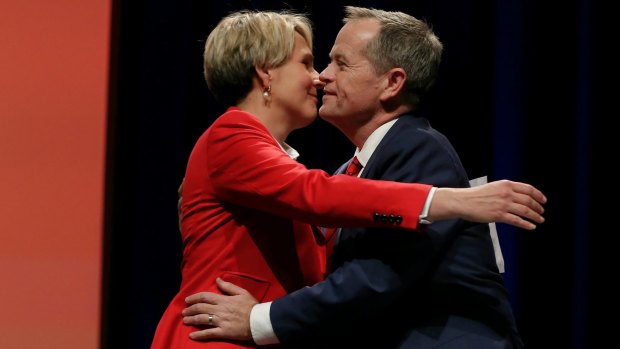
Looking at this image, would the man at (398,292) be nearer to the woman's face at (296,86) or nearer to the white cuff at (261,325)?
the white cuff at (261,325)

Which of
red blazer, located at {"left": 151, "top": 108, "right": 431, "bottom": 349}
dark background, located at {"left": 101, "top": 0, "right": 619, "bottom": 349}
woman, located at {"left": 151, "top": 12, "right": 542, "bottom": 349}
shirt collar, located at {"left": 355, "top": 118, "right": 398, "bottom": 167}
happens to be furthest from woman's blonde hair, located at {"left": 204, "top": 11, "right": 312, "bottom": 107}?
dark background, located at {"left": 101, "top": 0, "right": 619, "bottom": 349}

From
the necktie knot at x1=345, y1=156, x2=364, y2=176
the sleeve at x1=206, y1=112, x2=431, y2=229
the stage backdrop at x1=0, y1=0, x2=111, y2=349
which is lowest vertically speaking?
the stage backdrop at x1=0, y1=0, x2=111, y2=349

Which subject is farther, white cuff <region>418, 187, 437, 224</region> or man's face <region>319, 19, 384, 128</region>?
man's face <region>319, 19, 384, 128</region>

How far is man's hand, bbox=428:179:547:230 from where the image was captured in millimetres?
1492

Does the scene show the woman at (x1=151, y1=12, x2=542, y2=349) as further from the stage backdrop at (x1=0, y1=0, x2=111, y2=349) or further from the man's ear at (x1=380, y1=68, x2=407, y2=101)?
the stage backdrop at (x1=0, y1=0, x2=111, y2=349)

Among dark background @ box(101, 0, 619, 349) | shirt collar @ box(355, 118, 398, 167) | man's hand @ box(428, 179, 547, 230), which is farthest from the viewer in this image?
dark background @ box(101, 0, 619, 349)

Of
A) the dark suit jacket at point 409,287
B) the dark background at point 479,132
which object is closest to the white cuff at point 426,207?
the dark suit jacket at point 409,287

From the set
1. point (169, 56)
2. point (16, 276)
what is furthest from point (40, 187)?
point (169, 56)

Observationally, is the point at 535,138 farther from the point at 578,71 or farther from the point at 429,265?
the point at 429,265

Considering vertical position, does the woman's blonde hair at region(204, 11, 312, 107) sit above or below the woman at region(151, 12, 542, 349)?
above

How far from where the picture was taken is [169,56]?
114 inches

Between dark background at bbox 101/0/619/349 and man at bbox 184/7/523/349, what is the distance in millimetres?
939

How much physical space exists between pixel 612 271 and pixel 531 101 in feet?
1.86

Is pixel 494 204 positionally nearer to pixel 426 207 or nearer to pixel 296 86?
pixel 426 207
